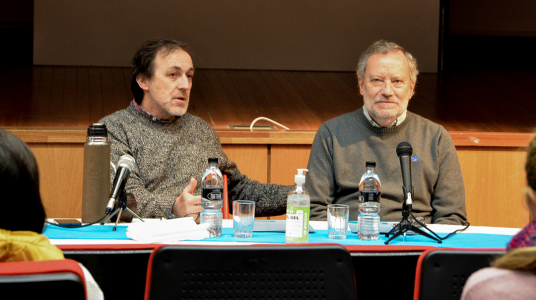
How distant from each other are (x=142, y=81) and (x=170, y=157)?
15.9 inches

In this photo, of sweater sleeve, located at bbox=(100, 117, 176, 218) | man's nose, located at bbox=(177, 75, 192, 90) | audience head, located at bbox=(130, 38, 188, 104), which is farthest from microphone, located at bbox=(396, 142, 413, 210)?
audience head, located at bbox=(130, 38, 188, 104)

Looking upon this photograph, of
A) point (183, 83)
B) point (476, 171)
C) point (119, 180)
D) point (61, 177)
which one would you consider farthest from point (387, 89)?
point (61, 177)

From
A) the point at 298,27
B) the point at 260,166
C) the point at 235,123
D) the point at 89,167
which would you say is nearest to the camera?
the point at 89,167

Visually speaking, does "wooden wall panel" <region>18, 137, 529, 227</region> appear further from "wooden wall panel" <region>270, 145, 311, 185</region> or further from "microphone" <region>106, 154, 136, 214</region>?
"microphone" <region>106, 154, 136, 214</region>

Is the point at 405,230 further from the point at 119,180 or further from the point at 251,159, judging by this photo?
the point at 251,159

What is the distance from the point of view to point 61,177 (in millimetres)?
3480

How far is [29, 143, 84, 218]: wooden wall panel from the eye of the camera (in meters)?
3.47

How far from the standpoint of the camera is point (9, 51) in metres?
6.55

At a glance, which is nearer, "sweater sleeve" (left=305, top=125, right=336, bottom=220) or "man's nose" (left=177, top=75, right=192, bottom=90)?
"sweater sleeve" (left=305, top=125, right=336, bottom=220)

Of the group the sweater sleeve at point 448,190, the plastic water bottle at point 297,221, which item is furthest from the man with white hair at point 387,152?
the plastic water bottle at point 297,221

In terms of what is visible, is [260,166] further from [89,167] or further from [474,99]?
[474,99]

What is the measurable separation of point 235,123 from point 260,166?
560 millimetres

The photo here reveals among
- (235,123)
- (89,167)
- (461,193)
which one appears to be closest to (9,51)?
(235,123)

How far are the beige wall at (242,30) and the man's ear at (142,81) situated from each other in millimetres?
2446
